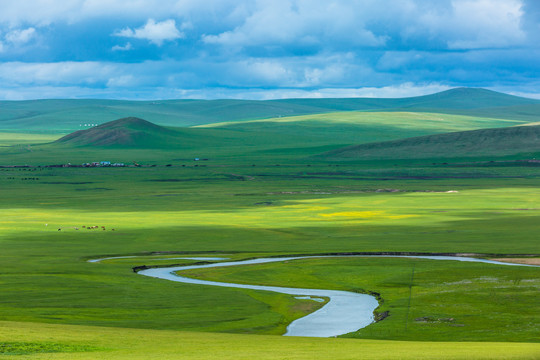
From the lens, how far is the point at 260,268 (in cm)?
6344

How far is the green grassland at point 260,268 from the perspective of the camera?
3444 cm

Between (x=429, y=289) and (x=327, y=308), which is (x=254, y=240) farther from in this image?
(x=327, y=308)

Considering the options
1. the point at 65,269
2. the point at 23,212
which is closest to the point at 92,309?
the point at 65,269

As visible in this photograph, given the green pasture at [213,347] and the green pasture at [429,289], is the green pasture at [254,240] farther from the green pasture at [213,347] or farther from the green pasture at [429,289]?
the green pasture at [213,347]

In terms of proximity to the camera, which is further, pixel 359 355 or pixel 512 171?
pixel 512 171

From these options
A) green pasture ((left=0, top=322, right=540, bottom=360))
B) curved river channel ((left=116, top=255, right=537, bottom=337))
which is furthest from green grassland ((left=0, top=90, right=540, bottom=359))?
curved river channel ((left=116, top=255, right=537, bottom=337))

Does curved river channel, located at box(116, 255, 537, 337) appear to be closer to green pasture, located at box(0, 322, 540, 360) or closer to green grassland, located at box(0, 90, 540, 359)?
green grassland, located at box(0, 90, 540, 359)

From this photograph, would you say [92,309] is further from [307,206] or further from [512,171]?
[512,171]

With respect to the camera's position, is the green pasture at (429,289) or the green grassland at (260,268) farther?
the green pasture at (429,289)

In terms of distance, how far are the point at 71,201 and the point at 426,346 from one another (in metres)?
Result: 102

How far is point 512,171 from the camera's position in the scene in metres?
181

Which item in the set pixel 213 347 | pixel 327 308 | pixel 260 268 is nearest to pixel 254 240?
pixel 260 268

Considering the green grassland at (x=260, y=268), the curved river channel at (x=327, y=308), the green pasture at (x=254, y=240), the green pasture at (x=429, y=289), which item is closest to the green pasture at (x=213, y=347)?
the green grassland at (x=260, y=268)

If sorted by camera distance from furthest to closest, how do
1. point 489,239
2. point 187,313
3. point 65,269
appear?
point 489,239 → point 65,269 → point 187,313
